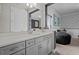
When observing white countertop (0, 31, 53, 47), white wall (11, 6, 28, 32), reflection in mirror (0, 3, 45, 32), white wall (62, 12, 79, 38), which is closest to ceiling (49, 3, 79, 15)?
white wall (62, 12, 79, 38)

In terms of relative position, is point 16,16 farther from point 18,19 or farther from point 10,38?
point 10,38

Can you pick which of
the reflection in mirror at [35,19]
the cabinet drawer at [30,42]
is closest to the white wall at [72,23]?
the reflection in mirror at [35,19]

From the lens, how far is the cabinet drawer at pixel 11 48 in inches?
39.6

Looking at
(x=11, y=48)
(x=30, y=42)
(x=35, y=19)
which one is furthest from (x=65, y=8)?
(x=11, y=48)

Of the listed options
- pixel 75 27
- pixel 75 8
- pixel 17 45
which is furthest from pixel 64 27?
pixel 17 45

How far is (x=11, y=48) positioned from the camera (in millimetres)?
1105

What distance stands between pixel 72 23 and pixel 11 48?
1640 mm

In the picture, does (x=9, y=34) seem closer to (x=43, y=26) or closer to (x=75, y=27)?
(x=43, y=26)

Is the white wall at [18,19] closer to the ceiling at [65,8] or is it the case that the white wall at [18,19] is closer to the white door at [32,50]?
the white door at [32,50]

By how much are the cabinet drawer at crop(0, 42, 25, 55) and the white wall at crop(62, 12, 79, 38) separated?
1.33 meters

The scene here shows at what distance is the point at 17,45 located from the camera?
1.20m

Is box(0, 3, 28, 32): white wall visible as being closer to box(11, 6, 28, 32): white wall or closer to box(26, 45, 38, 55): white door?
box(11, 6, 28, 32): white wall

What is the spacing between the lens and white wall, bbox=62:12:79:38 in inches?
87.3

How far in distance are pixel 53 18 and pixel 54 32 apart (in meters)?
0.41
